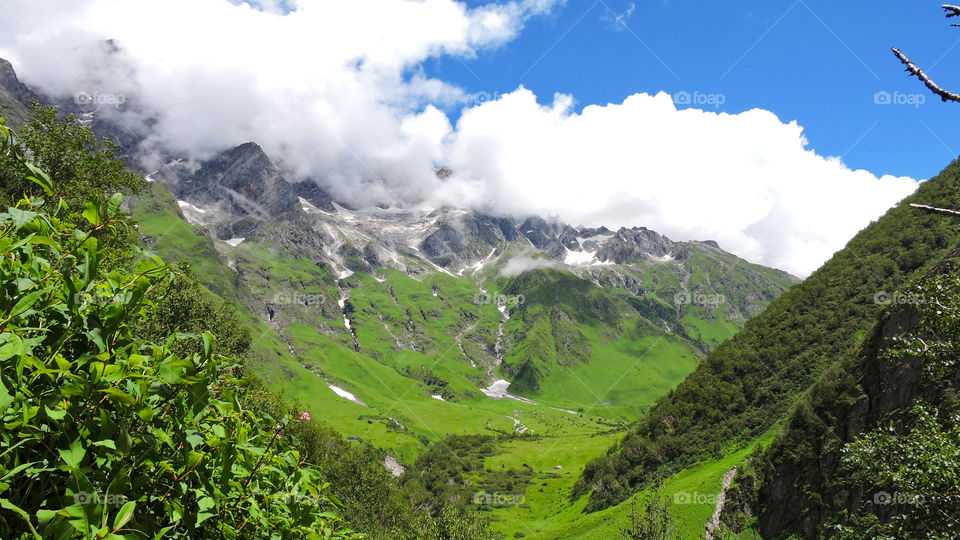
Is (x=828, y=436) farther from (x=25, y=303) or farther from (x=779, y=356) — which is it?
(x=25, y=303)

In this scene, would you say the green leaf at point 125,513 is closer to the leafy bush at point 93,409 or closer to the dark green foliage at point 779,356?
the leafy bush at point 93,409

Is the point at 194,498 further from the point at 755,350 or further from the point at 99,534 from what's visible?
the point at 755,350

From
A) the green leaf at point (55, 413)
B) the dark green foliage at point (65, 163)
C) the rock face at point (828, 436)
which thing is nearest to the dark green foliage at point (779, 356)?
the rock face at point (828, 436)

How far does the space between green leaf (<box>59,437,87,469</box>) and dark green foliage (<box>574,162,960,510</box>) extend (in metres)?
114

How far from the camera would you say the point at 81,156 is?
33812mm

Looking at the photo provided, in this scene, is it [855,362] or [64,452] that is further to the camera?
[855,362]

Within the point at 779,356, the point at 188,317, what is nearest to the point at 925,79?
the point at 188,317

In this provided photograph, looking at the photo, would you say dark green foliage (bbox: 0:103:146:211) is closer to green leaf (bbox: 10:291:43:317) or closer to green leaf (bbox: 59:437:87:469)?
green leaf (bbox: 10:291:43:317)

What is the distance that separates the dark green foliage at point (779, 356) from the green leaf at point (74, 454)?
113906 millimetres

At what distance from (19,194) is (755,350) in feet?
482

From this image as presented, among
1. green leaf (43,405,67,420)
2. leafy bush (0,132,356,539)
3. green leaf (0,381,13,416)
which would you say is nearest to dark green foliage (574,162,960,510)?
leafy bush (0,132,356,539)

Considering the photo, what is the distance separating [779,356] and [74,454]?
142542mm

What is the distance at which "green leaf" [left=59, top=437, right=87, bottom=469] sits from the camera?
3.32 m

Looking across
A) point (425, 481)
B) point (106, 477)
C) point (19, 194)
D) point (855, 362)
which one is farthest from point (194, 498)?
point (425, 481)
